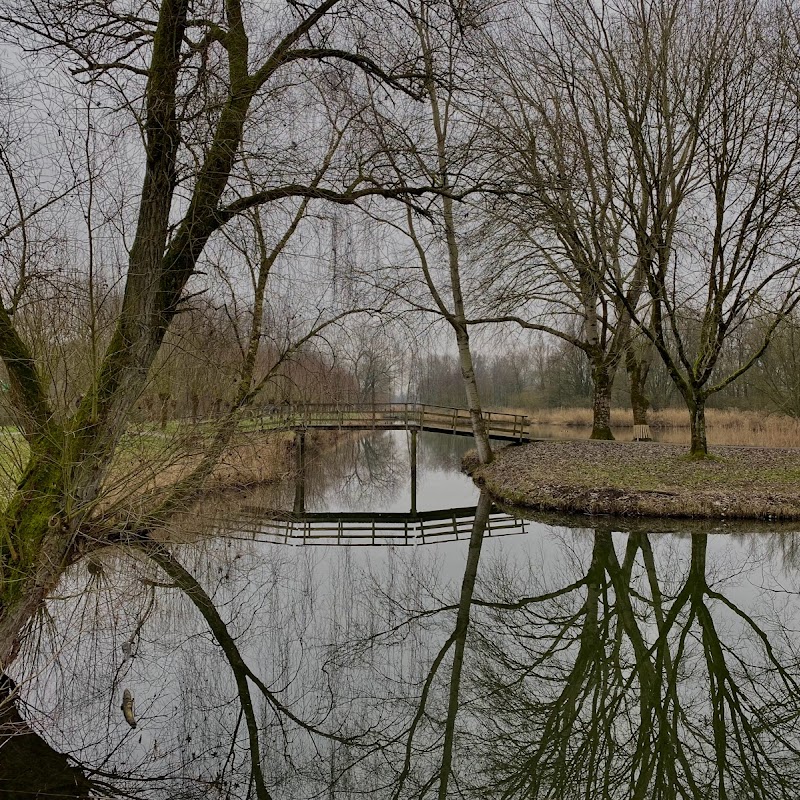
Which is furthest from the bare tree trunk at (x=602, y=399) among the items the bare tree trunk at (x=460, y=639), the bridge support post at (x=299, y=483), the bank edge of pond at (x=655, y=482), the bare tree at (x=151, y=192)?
the bare tree at (x=151, y=192)

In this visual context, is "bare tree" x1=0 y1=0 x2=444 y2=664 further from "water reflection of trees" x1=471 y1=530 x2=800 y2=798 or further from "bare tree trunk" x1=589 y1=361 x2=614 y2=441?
"bare tree trunk" x1=589 y1=361 x2=614 y2=441

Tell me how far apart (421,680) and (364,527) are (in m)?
7.64

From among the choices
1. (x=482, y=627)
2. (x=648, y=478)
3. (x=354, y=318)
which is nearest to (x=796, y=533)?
(x=648, y=478)

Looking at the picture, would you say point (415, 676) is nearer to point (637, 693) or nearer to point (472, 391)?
point (637, 693)

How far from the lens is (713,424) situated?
1011 inches

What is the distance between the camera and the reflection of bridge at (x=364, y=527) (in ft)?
37.2

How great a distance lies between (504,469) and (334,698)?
12.1 meters

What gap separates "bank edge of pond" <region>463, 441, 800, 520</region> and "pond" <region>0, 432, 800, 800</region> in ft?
6.57

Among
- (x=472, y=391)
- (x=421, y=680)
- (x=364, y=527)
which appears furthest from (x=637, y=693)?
(x=472, y=391)

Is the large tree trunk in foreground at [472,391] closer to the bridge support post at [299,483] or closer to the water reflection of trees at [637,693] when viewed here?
the bridge support post at [299,483]

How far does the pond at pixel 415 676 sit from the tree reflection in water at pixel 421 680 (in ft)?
0.07

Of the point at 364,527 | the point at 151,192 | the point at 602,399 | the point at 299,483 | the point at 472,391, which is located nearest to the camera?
the point at 151,192

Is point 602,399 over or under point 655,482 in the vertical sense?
over

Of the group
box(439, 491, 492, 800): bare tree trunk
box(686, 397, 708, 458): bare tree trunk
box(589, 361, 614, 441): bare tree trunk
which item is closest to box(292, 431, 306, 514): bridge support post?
box(439, 491, 492, 800): bare tree trunk
